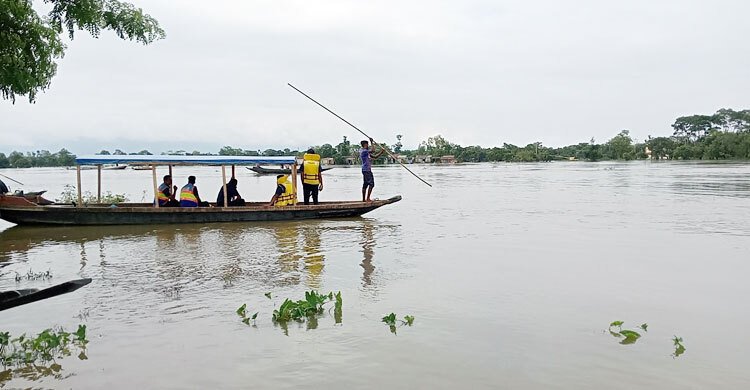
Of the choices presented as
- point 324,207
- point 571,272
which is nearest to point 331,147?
point 324,207

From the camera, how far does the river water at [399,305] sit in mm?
4312

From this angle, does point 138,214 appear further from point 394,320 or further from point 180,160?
point 394,320

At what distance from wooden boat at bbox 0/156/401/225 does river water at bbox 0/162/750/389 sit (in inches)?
16.5

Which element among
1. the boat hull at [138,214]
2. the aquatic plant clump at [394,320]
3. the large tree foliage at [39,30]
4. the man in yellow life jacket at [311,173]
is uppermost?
the large tree foliage at [39,30]

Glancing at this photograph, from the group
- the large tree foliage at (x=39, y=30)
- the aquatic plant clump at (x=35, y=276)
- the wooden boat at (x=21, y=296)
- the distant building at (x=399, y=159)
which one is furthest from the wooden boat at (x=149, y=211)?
the wooden boat at (x=21, y=296)

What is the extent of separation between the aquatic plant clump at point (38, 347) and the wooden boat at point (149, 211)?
25.2ft

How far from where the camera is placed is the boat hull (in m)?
12.2

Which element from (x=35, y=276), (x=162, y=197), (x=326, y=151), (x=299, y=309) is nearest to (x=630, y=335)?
(x=299, y=309)

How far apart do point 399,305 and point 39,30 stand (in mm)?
4158

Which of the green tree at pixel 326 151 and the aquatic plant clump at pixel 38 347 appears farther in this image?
the green tree at pixel 326 151

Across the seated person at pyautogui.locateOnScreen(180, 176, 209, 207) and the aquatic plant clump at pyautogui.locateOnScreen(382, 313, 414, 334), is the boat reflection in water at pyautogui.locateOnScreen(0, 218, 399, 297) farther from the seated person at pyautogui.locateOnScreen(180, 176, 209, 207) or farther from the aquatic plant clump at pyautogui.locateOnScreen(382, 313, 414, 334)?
the aquatic plant clump at pyautogui.locateOnScreen(382, 313, 414, 334)

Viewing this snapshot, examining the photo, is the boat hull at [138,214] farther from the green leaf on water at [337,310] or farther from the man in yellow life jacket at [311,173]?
the green leaf on water at [337,310]

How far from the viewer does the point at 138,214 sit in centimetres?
1232

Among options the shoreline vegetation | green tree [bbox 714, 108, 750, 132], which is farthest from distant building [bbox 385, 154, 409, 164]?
green tree [bbox 714, 108, 750, 132]
